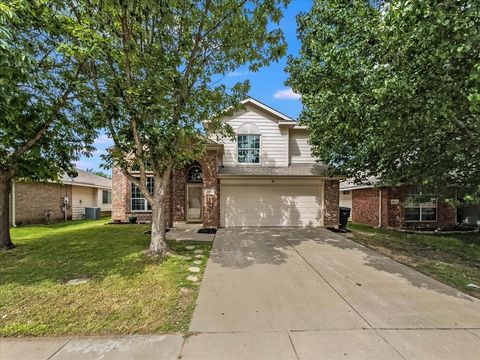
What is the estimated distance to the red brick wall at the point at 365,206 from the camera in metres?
17.0

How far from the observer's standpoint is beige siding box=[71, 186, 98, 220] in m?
20.7

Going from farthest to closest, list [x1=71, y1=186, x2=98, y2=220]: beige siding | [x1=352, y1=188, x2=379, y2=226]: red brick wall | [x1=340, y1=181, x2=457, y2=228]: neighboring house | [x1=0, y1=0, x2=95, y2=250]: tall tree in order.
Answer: [x1=71, y1=186, x2=98, y2=220]: beige siding
[x1=352, y1=188, x2=379, y2=226]: red brick wall
[x1=340, y1=181, x2=457, y2=228]: neighboring house
[x1=0, y1=0, x2=95, y2=250]: tall tree

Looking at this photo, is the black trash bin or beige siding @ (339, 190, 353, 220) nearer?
the black trash bin

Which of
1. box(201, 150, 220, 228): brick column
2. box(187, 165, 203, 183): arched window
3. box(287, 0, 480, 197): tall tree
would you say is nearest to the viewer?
box(287, 0, 480, 197): tall tree

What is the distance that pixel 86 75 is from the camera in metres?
7.95

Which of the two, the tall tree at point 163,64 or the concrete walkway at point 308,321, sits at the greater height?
the tall tree at point 163,64

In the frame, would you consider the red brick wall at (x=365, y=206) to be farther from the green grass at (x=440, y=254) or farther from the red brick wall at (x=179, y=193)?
the red brick wall at (x=179, y=193)

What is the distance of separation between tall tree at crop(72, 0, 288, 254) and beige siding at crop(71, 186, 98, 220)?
15696 mm

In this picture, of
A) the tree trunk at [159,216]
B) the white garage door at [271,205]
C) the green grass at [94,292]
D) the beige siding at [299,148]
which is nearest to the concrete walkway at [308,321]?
the green grass at [94,292]

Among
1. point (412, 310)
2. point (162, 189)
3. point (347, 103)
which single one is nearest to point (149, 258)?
point (162, 189)

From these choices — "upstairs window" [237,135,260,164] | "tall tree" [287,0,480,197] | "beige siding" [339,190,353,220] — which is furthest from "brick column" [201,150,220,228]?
"beige siding" [339,190,353,220]

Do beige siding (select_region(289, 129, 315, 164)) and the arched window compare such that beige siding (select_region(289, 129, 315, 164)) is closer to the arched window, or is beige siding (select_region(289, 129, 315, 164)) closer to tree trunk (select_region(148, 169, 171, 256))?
the arched window

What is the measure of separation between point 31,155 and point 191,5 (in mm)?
6634

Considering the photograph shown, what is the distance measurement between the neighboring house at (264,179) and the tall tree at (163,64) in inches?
204
